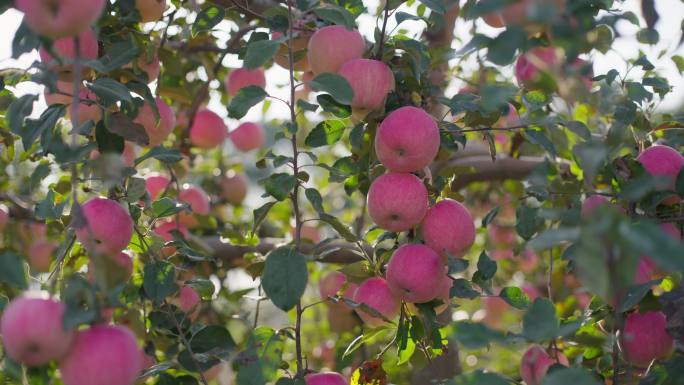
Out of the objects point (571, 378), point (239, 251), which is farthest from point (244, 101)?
point (239, 251)

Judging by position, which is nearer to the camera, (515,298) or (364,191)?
(515,298)

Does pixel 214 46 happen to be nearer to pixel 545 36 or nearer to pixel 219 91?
pixel 219 91

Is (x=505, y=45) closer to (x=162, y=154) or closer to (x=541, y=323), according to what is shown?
(x=541, y=323)

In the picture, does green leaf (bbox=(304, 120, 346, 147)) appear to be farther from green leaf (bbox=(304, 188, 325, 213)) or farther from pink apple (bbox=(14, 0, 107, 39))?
pink apple (bbox=(14, 0, 107, 39))

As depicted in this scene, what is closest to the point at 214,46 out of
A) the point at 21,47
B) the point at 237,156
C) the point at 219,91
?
the point at 219,91

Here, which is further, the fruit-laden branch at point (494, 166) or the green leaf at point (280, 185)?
the fruit-laden branch at point (494, 166)

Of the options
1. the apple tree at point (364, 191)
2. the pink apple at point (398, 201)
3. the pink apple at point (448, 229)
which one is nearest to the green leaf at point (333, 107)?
the apple tree at point (364, 191)

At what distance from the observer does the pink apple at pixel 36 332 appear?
82cm

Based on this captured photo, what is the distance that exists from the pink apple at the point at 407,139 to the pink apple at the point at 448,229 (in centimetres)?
9

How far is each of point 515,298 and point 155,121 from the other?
0.72m

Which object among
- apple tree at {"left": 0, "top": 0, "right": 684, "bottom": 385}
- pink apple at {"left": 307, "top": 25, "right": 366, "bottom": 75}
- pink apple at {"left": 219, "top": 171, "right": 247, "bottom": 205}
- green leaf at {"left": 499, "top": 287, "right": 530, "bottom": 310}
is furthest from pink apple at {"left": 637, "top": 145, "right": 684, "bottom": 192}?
pink apple at {"left": 219, "top": 171, "right": 247, "bottom": 205}

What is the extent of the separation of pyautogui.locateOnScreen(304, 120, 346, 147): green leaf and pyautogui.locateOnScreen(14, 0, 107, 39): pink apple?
571mm

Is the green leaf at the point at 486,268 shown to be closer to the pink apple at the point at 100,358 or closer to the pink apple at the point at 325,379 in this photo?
the pink apple at the point at 325,379

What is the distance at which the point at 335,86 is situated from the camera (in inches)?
45.8
